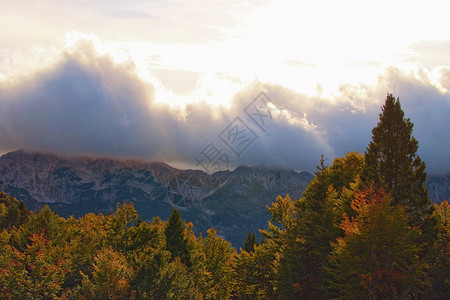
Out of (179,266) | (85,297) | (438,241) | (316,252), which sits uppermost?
(438,241)

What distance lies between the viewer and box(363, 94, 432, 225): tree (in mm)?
49081

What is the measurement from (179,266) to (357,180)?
2712 cm

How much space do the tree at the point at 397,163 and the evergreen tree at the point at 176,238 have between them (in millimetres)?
34721

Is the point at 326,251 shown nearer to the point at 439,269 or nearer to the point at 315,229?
the point at 315,229

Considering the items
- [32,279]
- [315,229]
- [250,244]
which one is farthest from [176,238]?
[250,244]

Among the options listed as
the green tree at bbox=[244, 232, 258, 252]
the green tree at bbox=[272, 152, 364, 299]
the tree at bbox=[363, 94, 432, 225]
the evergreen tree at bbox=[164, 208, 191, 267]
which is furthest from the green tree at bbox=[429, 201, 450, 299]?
the green tree at bbox=[244, 232, 258, 252]

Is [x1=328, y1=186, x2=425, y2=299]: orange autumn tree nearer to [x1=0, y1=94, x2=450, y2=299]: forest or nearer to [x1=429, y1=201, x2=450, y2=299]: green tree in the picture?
[x1=0, y1=94, x2=450, y2=299]: forest

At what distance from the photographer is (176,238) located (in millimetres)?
76688

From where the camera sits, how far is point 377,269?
40.4 meters

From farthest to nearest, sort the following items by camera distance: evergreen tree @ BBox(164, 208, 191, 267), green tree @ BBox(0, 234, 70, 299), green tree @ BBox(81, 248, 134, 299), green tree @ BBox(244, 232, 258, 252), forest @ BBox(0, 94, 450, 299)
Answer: green tree @ BBox(244, 232, 258, 252), evergreen tree @ BBox(164, 208, 191, 267), green tree @ BBox(0, 234, 70, 299), green tree @ BBox(81, 248, 134, 299), forest @ BBox(0, 94, 450, 299)

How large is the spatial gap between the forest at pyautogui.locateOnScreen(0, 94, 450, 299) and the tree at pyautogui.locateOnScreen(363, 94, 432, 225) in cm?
10

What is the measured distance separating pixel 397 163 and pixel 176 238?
39.3 meters

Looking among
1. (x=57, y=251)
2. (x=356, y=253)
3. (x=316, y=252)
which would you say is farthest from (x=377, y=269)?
(x=57, y=251)

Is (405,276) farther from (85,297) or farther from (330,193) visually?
(85,297)
